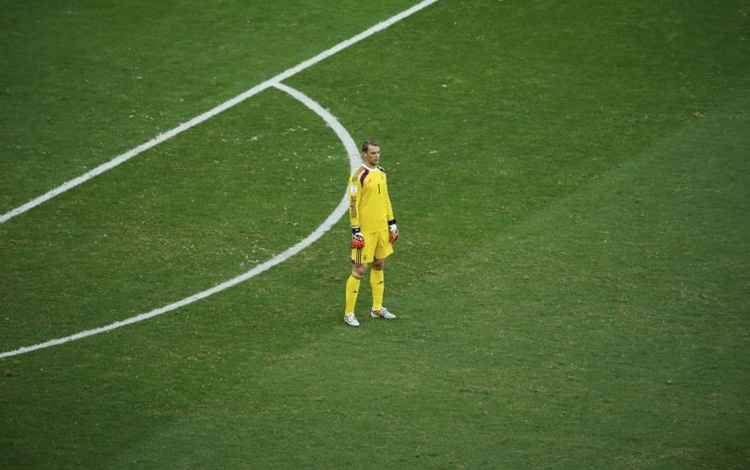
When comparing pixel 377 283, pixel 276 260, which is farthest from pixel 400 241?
pixel 377 283

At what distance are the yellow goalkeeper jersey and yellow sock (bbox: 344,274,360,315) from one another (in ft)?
2.03

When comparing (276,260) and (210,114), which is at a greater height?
(210,114)

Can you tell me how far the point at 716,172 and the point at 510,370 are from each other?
6076 millimetres

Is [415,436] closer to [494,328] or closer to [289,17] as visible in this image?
[494,328]

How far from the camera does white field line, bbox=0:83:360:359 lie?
1384 cm

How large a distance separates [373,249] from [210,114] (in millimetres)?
6237

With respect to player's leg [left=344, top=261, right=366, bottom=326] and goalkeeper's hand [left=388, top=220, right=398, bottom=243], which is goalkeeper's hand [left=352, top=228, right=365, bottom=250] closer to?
player's leg [left=344, top=261, right=366, bottom=326]

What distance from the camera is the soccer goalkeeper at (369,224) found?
13.8m

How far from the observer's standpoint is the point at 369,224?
1388cm

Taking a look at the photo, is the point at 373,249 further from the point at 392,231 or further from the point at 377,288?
the point at 377,288

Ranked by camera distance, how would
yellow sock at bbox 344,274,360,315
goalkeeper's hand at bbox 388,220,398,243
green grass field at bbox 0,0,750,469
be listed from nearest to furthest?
green grass field at bbox 0,0,750,469, yellow sock at bbox 344,274,360,315, goalkeeper's hand at bbox 388,220,398,243

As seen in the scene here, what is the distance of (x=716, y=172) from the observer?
56.4ft

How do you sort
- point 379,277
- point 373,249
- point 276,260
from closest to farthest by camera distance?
point 373,249, point 379,277, point 276,260

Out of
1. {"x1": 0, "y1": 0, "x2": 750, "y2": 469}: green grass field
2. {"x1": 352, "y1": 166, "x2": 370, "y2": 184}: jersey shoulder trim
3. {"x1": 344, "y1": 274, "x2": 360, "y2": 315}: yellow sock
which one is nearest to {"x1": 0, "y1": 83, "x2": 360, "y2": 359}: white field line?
{"x1": 0, "y1": 0, "x2": 750, "y2": 469}: green grass field
